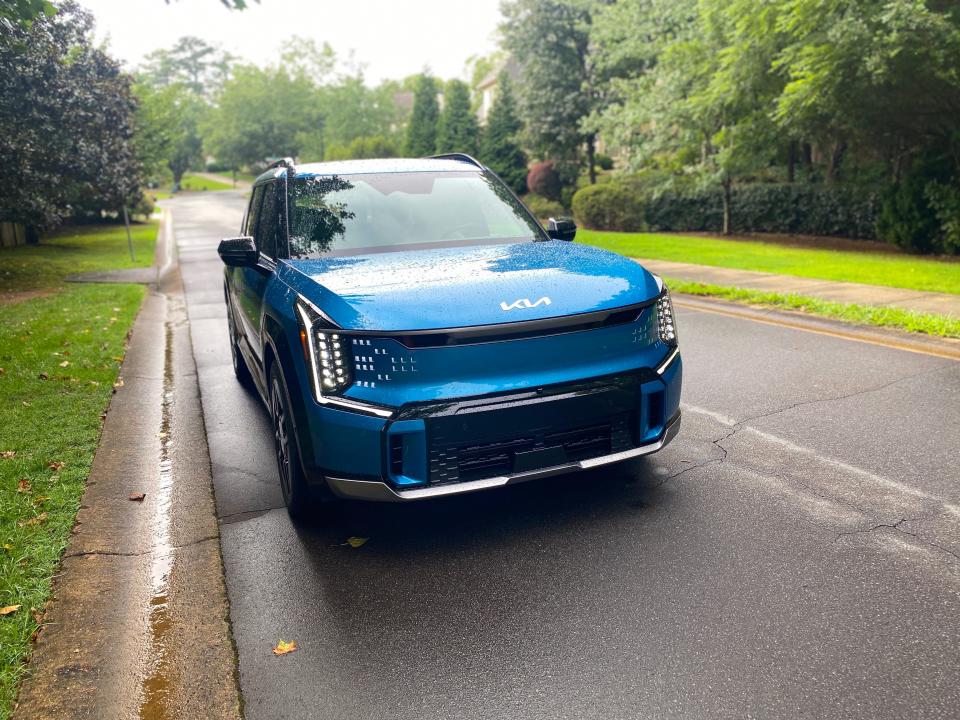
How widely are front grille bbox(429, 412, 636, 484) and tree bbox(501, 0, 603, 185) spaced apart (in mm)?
32532

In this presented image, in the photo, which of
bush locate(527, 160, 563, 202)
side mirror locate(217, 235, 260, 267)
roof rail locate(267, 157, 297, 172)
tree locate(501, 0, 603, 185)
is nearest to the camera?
side mirror locate(217, 235, 260, 267)

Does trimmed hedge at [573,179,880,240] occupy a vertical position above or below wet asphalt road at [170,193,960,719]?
above

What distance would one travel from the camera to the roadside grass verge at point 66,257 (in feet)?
52.8

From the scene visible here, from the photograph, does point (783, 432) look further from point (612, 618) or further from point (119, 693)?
point (119, 693)

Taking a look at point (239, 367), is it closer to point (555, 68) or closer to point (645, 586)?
point (645, 586)

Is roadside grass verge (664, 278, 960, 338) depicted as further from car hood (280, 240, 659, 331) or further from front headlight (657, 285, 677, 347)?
car hood (280, 240, 659, 331)

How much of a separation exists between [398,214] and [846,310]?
6315 millimetres

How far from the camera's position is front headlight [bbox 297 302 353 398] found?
3770mm

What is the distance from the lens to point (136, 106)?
28547 mm

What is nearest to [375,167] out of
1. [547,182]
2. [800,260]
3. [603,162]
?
[800,260]

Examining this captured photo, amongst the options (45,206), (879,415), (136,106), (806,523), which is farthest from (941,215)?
(136,106)

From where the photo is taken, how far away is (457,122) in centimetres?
5053

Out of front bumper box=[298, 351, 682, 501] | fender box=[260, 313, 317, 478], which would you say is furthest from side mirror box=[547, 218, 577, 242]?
fender box=[260, 313, 317, 478]

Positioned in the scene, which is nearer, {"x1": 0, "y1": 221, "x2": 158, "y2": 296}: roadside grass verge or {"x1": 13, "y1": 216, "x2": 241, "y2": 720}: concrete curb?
{"x1": 13, "y1": 216, "x2": 241, "y2": 720}: concrete curb
